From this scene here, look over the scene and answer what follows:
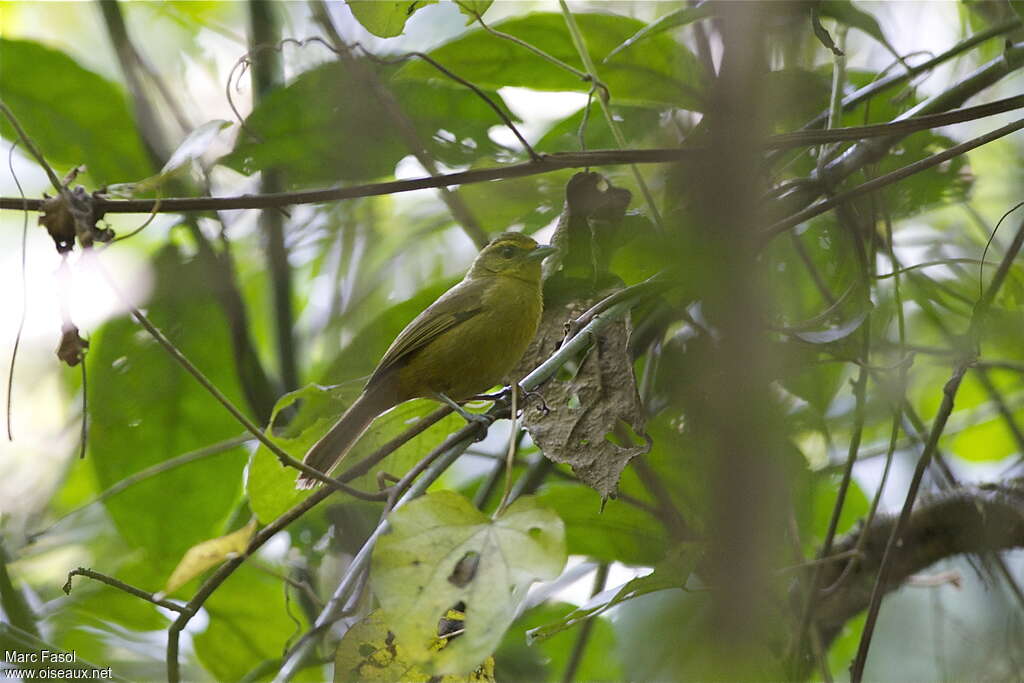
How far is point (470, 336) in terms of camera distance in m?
2.65

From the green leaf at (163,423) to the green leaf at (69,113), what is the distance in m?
0.31

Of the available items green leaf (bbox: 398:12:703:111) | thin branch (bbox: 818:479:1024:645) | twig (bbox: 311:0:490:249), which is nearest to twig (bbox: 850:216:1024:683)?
thin branch (bbox: 818:479:1024:645)

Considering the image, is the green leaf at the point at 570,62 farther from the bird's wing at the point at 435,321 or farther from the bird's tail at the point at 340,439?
the bird's tail at the point at 340,439

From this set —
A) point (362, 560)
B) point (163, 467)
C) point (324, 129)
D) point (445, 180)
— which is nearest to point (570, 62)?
point (324, 129)

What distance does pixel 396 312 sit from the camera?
2.63m

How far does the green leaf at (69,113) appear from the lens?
276 cm

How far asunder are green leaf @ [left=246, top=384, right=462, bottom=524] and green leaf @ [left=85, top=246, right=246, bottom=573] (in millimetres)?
590

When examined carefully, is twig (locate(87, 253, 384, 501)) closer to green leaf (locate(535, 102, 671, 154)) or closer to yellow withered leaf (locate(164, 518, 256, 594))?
yellow withered leaf (locate(164, 518, 256, 594))

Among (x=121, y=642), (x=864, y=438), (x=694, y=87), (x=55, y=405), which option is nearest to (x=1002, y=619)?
(x=864, y=438)

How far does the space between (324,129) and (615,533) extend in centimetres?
128

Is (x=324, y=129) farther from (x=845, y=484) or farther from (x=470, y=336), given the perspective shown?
(x=845, y=484)

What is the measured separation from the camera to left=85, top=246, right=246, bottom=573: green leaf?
2.78 metres

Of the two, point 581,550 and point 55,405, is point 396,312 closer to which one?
point 581,550

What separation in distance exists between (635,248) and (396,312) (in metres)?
0.73
